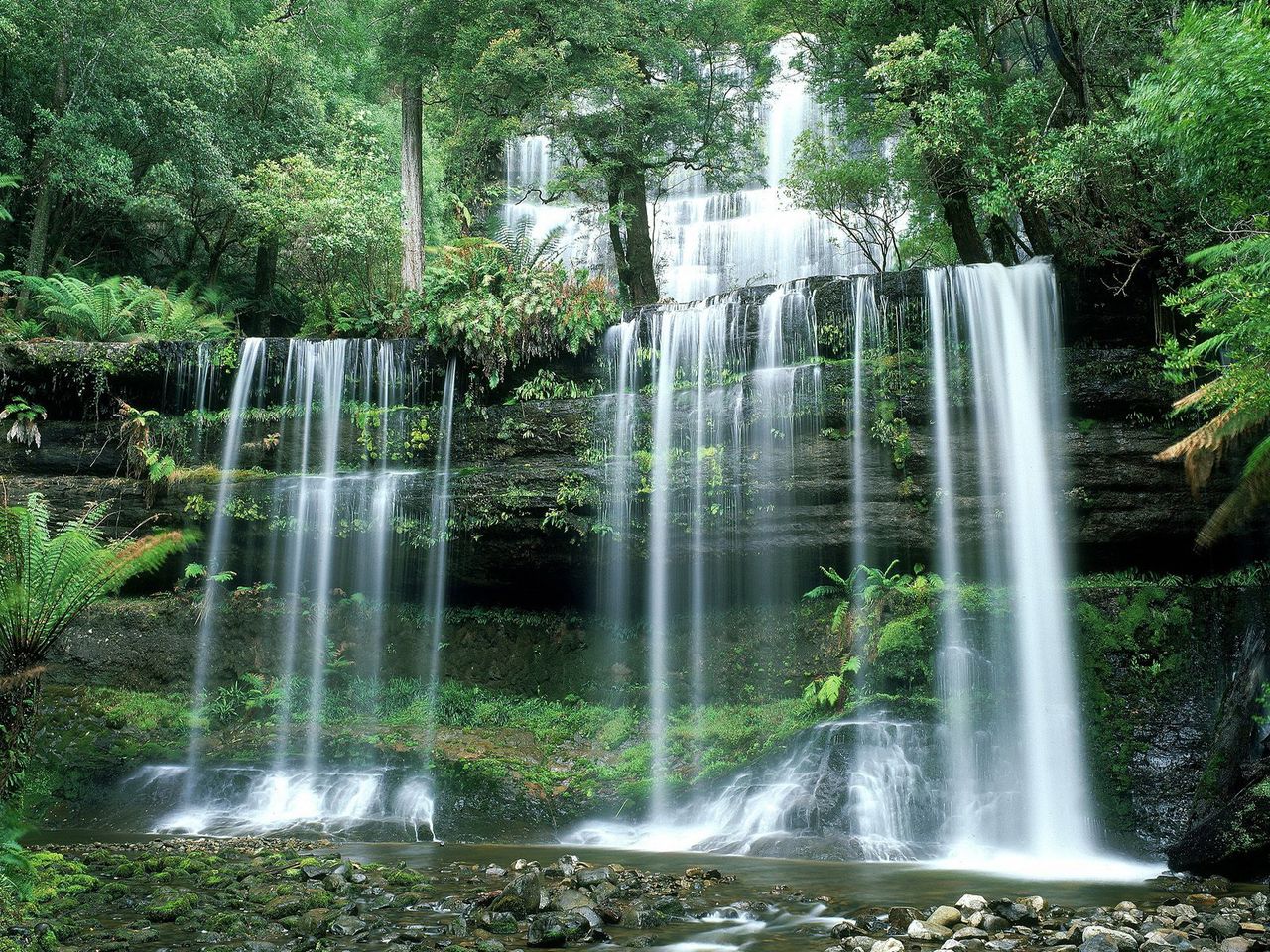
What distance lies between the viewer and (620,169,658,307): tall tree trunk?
1788 cm

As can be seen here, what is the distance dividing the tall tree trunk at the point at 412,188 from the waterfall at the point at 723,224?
2457 mm

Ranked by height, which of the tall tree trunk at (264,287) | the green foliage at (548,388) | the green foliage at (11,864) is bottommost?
the green foliage at (11,864)

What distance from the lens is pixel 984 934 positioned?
18.1 feet

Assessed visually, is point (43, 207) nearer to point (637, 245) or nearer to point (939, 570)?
point (637, 245)

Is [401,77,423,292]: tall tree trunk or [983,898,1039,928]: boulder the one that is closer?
[983,898,1039,928]: boulder

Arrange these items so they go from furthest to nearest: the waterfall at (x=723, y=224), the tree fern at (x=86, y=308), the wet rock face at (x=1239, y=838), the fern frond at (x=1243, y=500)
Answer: the waterfall at (x=723, y=224)
the tree fern at (x=86, y=308)
the fern frond at (x=1243, y=500)
the wet rock face at (x=1239, y=838)

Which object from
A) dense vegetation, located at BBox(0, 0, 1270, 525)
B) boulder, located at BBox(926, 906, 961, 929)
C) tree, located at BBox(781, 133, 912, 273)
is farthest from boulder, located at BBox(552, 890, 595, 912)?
tree, located at BBox(781, 133, 912, 273)

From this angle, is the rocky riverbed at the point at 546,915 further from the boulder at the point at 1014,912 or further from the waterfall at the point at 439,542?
the waterfall at the point at 439,542

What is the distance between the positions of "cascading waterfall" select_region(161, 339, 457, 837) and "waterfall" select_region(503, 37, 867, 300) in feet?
22.2

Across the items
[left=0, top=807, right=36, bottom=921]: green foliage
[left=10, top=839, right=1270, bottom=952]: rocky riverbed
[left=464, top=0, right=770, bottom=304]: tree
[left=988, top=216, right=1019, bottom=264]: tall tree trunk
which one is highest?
[left=464, top=0, right=770, bottom=304]: tree

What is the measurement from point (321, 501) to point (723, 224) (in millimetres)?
13194

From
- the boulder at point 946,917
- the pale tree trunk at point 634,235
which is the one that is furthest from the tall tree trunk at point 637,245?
the boulder at point 946,917

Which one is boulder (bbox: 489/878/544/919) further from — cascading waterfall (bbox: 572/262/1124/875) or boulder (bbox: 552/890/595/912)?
cascading waterfall (bbox: 572/262/1124/875)

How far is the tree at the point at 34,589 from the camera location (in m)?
5.38
